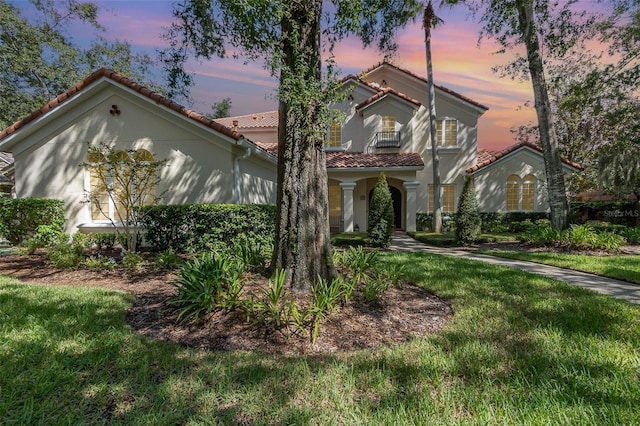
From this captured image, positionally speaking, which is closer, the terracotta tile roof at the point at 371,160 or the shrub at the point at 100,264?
the shrub at the point at 100,264

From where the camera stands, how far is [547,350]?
3.06 m

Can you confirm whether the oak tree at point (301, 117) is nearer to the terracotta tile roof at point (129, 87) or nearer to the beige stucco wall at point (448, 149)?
the terracotta tile roof at point (129, 87)

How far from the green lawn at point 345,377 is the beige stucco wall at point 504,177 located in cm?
1469

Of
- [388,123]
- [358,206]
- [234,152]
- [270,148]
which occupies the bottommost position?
[358,206]

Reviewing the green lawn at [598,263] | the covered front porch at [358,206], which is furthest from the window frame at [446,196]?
the green lawn at [598,263]

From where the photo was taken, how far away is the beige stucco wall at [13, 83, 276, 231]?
367 inches

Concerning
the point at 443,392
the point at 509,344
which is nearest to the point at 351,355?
the point at 443,392

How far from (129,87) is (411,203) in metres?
13.1

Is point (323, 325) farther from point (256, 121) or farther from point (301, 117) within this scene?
point (256, 121)

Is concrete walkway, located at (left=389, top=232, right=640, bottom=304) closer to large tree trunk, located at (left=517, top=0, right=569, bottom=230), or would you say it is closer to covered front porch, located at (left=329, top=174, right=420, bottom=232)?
large tree trunk, located at (left=517, top=0, right=569, bottom=230)

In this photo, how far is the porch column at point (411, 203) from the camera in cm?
1528

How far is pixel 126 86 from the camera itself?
9.02 metres

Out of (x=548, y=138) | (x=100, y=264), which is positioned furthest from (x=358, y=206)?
(x=100, y=264)

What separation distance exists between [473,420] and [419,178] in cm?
1712
